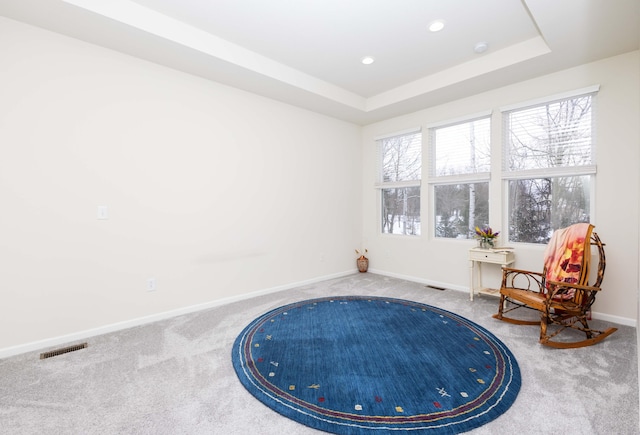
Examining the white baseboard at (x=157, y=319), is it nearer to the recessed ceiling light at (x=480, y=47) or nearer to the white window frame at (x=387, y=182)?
the white window frame at (x=387, y=182)

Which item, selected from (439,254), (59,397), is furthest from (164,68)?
(439,254)

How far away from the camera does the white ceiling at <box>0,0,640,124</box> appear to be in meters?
2.51

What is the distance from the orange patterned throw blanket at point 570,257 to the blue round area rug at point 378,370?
89cm

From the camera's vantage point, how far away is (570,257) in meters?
2.83

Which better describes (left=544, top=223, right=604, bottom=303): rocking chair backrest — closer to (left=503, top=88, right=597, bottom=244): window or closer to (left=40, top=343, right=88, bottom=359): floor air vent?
(left=503, top=88, right=597, bottom=244): window

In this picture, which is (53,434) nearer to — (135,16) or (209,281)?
(209,281)

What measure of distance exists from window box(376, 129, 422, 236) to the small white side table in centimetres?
110

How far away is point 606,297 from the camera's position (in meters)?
3.17

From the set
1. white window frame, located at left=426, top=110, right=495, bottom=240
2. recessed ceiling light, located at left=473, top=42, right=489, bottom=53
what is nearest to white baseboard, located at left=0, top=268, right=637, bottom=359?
white window frame, located at left=426, top=110, right=495, bottom=240

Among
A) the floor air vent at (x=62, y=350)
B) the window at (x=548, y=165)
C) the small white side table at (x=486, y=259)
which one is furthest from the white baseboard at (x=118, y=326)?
the window at (x=548, y=165)

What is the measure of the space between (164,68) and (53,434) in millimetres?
3261

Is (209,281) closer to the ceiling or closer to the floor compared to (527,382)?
closer to the ceiling

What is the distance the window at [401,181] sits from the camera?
4.88m

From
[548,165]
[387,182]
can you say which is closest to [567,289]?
[548,165]
